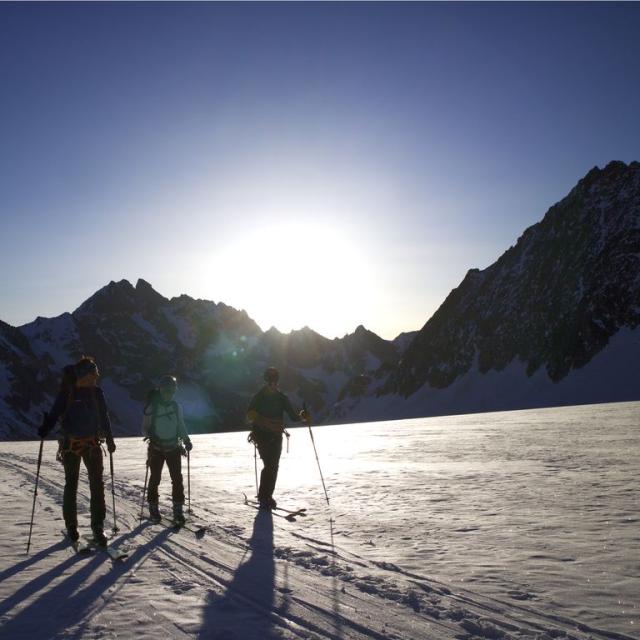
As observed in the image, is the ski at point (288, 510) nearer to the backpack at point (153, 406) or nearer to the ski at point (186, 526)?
the ski at point (186, 526)

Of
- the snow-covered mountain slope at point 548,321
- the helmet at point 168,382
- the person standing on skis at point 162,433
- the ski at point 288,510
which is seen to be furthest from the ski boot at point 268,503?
the snow-covered mountain slope at point 548,321

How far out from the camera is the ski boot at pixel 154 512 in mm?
9773

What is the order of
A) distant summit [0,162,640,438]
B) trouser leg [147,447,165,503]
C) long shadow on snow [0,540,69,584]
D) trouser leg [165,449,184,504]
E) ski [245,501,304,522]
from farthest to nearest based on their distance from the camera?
distant summit [0,162,640,438]
trouser leg [147,447,165,503]
ski [245,501,304,522]
trouser leg [165,449,184,504]
long shadow on snow [0,540,69,584]

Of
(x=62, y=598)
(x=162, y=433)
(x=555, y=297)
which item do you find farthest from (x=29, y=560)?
(x=555, y=297)

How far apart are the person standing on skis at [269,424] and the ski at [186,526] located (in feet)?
6.75

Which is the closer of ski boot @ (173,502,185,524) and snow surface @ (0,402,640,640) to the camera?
snow surface @ (0,402,640,640)

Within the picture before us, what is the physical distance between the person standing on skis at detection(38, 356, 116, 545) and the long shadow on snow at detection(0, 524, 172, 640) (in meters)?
0.73

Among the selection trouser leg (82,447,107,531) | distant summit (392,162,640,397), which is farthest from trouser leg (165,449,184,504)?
distant summit (392,162,640,397)

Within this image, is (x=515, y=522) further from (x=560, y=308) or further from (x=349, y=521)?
(x=560, y=308)

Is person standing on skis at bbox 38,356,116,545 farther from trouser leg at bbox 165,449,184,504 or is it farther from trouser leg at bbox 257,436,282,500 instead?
trouser leg at bbox 257,436,282,500

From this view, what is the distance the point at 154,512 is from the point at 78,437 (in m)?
2.42

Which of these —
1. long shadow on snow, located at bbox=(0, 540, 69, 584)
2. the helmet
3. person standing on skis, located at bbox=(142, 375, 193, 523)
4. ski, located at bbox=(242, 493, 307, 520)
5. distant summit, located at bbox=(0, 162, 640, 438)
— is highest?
distant summit, located at bbox=(0, 162, 640, 438)

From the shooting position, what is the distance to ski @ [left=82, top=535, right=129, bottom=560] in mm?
7245

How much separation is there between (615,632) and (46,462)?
66.7ft
